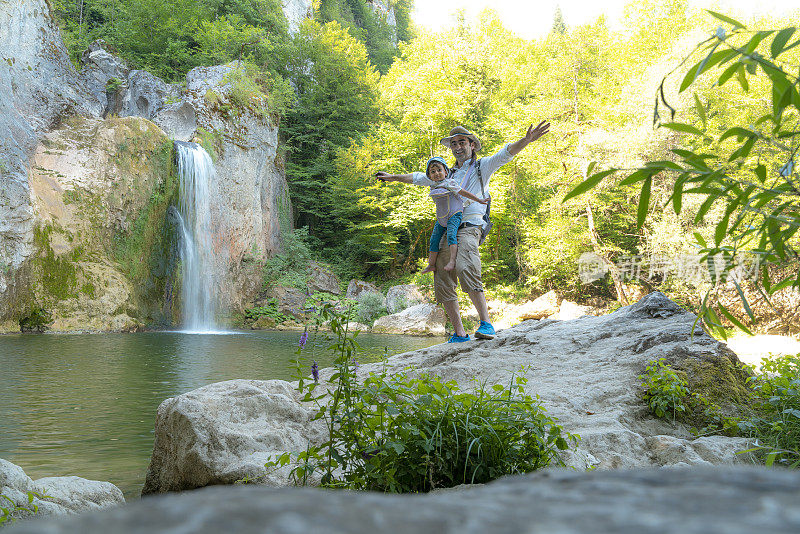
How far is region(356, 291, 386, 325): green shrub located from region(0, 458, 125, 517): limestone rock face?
658 inches

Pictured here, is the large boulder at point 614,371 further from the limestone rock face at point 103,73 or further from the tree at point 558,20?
the tree at point 558,20

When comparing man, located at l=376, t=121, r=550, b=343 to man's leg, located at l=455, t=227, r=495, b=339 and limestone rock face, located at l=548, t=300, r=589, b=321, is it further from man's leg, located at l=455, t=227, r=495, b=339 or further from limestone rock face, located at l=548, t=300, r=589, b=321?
limestone rock face, located at l=548, t=300, r=589, b=321

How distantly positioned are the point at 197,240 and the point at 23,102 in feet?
19.8

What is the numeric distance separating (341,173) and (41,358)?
17.4 metres

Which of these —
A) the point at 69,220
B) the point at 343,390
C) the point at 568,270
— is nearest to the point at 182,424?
the point at 343,390

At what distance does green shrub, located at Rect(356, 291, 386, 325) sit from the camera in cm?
1942

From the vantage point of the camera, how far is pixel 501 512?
399mm

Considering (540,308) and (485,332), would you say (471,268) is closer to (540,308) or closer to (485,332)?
(485,332)

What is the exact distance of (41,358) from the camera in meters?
7.59

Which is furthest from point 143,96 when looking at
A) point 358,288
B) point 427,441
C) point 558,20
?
point 558,20

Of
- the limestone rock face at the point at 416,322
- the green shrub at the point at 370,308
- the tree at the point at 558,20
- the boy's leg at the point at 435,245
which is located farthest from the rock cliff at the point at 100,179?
the tree at the point at 558,20

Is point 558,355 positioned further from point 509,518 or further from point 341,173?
point 341,173

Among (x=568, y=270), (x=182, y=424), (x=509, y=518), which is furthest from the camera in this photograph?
(x=568, y=270)

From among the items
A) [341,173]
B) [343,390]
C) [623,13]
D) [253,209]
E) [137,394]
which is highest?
[623,13]
